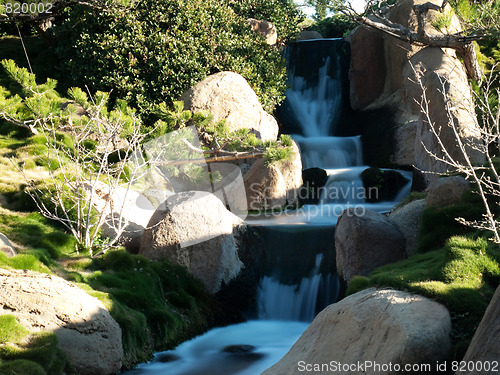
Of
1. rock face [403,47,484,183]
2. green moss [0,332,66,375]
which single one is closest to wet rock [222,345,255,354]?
green moss [0,332,66,375]

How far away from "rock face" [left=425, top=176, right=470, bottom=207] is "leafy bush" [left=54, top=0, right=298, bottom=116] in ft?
25.8

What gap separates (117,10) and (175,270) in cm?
772

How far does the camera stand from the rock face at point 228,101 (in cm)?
1499

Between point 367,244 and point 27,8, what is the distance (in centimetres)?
935

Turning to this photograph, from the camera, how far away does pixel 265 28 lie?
1917 centimetres

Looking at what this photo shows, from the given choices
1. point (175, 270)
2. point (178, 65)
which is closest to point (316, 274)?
point (175, 270)

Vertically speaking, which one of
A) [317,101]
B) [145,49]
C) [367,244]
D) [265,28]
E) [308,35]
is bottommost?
[367,244]

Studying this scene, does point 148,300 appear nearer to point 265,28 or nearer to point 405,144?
point 405,144

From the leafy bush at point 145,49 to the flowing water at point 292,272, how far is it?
387 centimetres

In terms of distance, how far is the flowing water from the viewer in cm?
842

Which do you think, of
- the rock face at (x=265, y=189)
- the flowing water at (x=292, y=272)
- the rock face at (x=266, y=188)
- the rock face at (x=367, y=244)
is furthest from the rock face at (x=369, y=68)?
the rock face at (x=367, y=244)

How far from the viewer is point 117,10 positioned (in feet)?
48.4

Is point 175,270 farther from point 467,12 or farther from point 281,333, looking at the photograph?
point 467,12

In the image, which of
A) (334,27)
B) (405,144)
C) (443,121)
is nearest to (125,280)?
(443,121)
